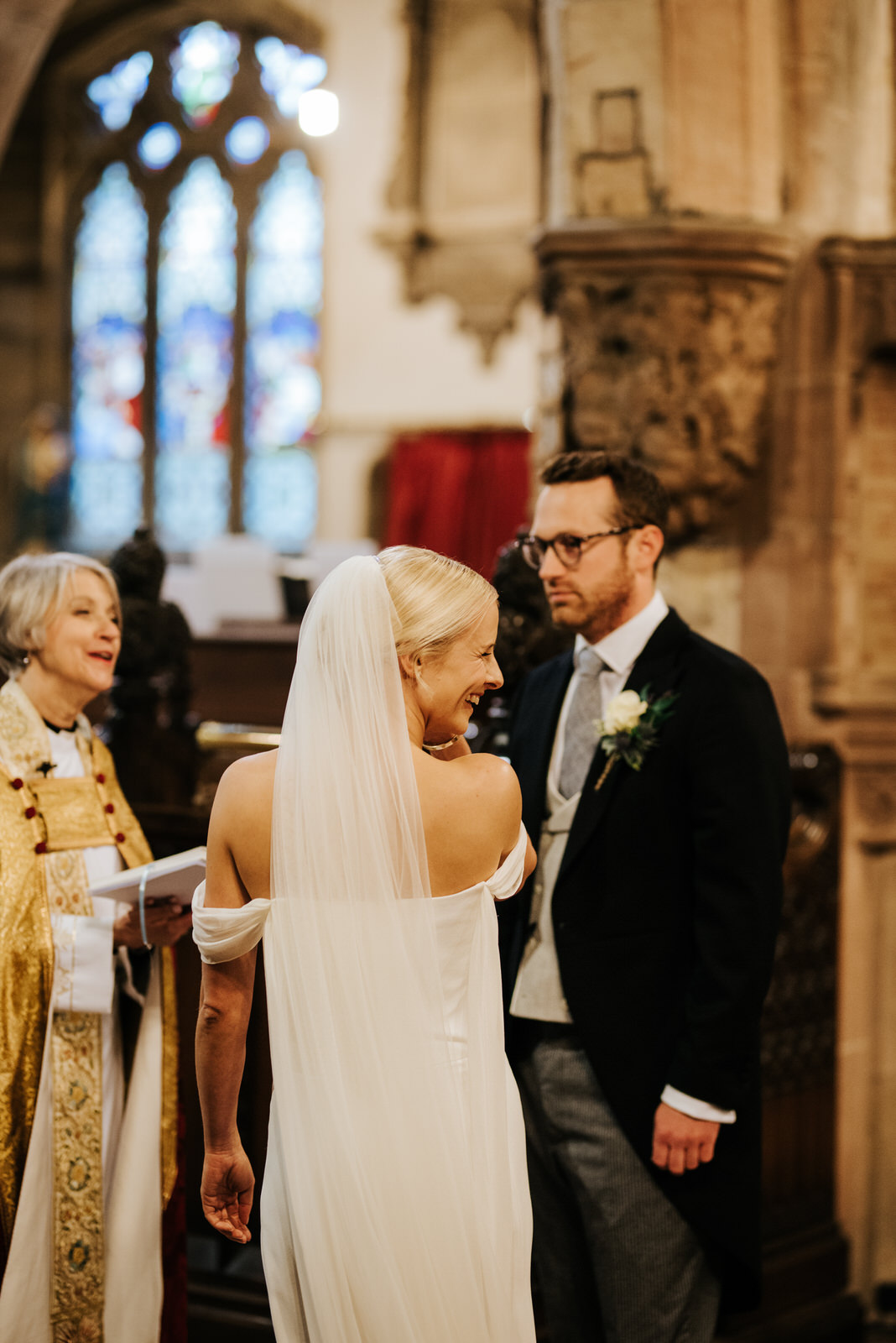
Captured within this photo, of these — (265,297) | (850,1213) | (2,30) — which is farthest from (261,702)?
(265,297)

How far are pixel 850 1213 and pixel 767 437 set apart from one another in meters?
2.13

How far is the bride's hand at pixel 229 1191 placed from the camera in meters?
1.95

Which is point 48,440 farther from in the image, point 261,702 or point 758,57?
point 758,57

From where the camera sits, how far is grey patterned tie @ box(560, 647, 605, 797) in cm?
238

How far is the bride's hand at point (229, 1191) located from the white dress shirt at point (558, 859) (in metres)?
0.57

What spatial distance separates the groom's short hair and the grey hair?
89cm

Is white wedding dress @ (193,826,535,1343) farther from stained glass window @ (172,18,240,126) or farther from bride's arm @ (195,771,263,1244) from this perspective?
stained glass window @ (172,18,240,126)

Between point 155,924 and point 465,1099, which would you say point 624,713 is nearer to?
point 465,1099

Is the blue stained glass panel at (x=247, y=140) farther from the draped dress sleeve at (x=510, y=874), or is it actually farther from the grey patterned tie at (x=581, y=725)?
the draped dress sleeve at (x=510, y=874)

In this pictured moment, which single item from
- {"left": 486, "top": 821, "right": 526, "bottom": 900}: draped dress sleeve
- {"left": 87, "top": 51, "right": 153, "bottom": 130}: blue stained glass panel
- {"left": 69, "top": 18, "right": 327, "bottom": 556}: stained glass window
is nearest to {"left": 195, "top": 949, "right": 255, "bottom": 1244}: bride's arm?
{"left": 486, "top": 821, "right": 526, "bottom": 900}: draped dress sleeve

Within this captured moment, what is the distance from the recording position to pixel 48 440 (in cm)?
1212

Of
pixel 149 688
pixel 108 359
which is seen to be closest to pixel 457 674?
pixel 149 688

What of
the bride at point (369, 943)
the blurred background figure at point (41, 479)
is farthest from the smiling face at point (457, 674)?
the blurred background figure at point (41, 479)

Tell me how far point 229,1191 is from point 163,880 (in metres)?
0.54
